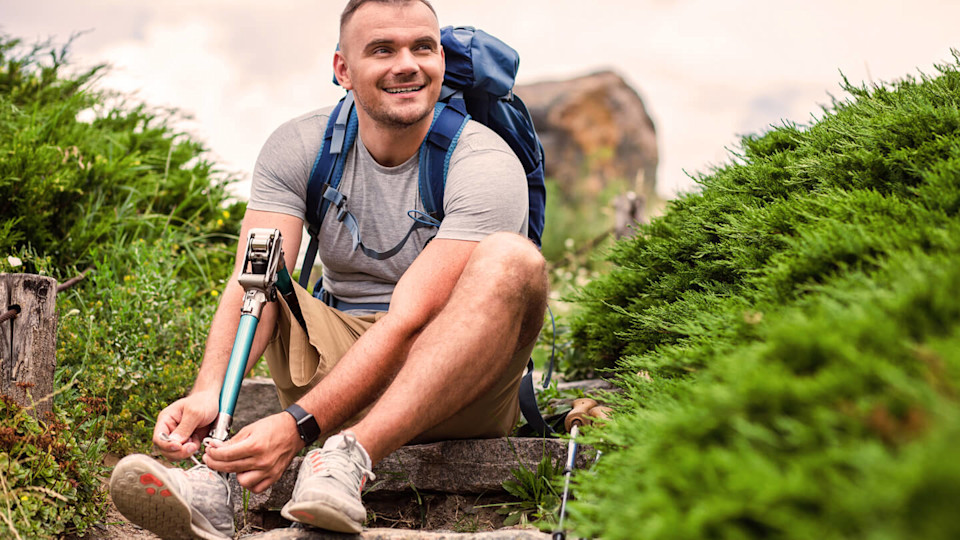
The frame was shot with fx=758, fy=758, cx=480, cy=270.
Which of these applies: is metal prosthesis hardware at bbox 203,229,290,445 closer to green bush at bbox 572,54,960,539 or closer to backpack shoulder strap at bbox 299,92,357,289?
backpack shoulder strap at bbox 299,92,357,289

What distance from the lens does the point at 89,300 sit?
4152 mm

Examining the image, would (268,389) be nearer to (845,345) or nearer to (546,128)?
(845,345)

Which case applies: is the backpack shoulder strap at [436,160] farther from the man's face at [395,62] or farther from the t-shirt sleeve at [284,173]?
the t-shirt sleeve at [284,173]

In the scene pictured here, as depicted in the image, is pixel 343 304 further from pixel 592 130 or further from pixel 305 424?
pixel 592 130

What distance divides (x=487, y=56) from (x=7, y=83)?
14.2 feet

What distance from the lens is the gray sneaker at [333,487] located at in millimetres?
2068

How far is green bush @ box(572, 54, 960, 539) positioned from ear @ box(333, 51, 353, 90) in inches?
73.6

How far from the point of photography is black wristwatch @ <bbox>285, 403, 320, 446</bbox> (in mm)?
2383

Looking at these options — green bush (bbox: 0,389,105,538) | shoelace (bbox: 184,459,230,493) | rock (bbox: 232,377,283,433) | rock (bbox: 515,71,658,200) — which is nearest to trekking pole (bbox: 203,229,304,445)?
shoelace (bbox: 184,459,230,493)

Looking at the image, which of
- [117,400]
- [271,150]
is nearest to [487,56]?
[271,150]

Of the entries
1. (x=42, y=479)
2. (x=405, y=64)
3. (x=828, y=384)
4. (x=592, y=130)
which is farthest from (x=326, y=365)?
(x=592, y=130)

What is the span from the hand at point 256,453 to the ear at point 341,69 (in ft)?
5.62

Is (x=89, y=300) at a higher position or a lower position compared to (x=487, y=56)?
lower

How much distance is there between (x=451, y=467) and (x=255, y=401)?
1527 millimetres
